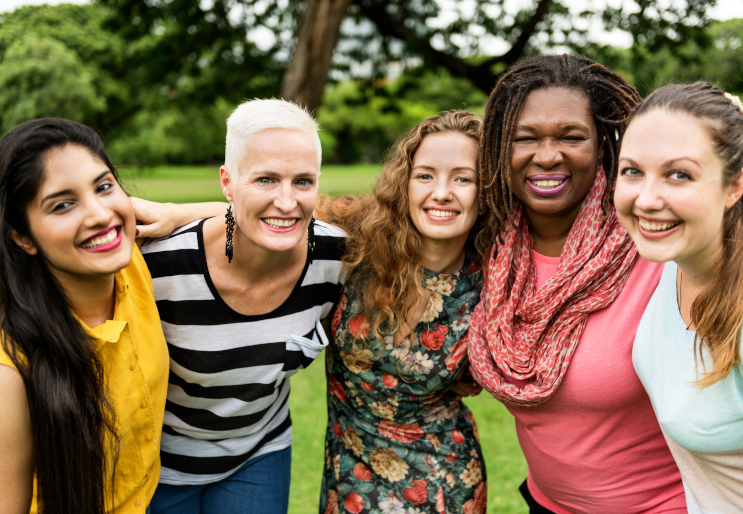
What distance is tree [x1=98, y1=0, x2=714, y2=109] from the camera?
9.77 m

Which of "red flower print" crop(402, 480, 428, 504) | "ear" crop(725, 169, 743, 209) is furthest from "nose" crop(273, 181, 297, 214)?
"ear" crop(725, 169, 743, 209)

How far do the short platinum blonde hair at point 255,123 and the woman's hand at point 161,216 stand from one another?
325 millimetres

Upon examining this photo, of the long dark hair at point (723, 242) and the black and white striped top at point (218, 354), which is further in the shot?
the black and white striped top at point (218, 354)

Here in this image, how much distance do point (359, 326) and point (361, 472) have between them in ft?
2.48

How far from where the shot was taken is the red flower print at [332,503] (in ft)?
10.2

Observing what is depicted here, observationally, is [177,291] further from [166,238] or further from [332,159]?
[332,159]

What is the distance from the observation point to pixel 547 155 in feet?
8.30

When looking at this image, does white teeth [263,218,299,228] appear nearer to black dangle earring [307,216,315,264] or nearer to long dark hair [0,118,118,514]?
black dangle earring [307,216,315,264]

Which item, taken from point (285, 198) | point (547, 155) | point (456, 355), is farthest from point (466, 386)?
point (285, 198)

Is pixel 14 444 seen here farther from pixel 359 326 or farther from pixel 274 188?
pixel 359 326

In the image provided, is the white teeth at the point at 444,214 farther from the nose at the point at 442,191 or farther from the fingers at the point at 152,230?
the fingers at the point at 152,230

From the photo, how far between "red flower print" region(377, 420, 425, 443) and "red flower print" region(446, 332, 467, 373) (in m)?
0.35

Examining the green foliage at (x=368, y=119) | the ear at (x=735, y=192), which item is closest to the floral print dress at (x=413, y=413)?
the ear at (x=735, y=192)

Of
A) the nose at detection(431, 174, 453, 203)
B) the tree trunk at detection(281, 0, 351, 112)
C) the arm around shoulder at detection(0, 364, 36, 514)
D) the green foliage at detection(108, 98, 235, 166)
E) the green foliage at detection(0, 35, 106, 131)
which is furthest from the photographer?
the green foliage at detection(108, 98, 235, 166)
